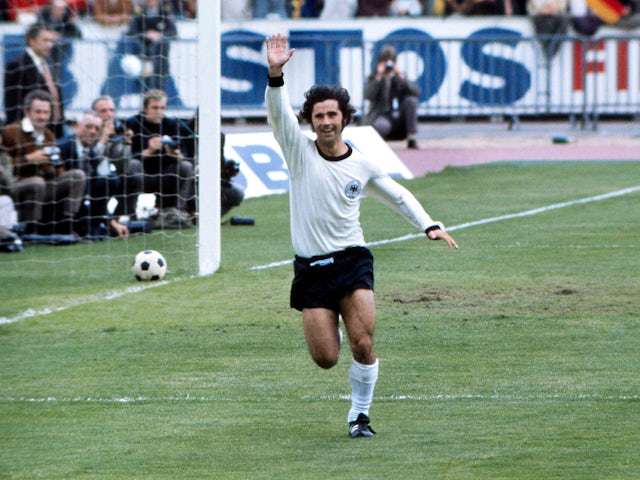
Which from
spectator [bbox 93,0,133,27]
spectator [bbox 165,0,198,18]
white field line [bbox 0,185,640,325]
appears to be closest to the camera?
white field line [bbox 0,185,640,325]

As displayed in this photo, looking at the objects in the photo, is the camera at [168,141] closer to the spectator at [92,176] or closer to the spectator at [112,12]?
the spectator at [92,176]

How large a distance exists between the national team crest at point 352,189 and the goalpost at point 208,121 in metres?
5.52

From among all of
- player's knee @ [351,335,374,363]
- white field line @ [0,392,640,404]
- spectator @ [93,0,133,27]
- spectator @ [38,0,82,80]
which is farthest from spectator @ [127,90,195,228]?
player's knee @ [351,335,374,363]

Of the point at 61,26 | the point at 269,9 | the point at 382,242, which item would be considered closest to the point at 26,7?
the point at 61,26

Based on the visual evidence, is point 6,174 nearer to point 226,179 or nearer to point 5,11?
point 226,179

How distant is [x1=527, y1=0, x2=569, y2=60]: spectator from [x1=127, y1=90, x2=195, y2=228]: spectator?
1204cm

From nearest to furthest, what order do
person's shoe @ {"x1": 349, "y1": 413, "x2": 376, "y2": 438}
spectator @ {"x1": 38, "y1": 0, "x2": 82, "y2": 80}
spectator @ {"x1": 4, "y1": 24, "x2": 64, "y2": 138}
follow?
person's shoe @ {"x1": 349, "y1": 413, "x2": 376, "y2": 438}
spectator @ {"x1": 4, "y1": 24, "x2": 64, "y2": 138}
spectator @ {"x1": 38, "y1": 0, "x2": 82, "y2": 80}

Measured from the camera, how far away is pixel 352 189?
779cm

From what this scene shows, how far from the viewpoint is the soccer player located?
7633 millimetres

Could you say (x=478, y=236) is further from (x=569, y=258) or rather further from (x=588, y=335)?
(x=588, y=335)

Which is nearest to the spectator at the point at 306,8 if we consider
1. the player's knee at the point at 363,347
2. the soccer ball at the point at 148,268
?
the soccer ball at the point at 148,268

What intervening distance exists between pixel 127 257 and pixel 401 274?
317cm

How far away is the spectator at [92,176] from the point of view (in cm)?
1595

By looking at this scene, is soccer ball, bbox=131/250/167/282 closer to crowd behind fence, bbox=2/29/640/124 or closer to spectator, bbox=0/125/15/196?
spectator, bbox=0/125/15/196
